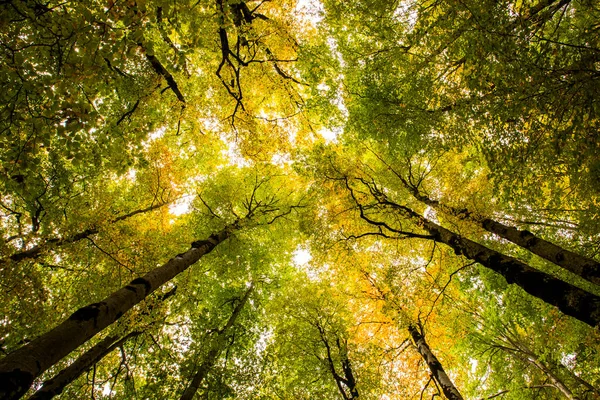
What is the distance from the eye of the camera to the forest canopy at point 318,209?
407cm

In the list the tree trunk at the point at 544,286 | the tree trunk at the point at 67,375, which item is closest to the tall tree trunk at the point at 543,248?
the tree trunk at the point at 544,286

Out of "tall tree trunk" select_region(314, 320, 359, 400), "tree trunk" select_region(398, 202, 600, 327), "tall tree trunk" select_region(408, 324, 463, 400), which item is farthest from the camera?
"tall tree trunk" select_region(314, 320, 359, 400)

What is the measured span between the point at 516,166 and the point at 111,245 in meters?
8.14

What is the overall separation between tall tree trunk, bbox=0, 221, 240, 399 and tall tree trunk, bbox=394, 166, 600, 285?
6323 mm

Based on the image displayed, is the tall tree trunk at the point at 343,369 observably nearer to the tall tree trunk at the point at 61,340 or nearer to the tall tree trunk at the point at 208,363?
the tall tree trunk at the point at 208,363

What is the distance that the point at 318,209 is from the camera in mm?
9320

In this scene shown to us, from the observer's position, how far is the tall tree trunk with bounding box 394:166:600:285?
421 centimetres

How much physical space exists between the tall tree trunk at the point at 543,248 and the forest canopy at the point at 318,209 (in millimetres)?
44

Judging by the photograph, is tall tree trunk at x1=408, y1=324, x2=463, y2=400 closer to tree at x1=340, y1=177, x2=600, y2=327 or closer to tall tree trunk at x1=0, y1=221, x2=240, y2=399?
tree at x1=340, y1=177, x2=600, y2=327

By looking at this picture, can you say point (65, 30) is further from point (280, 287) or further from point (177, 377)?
point (280, 287)

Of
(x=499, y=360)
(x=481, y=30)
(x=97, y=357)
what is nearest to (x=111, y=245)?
(x=97, y=357)

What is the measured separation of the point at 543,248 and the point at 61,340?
689cm

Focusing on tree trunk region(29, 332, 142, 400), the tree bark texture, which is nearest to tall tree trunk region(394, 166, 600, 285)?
the tree bark texture

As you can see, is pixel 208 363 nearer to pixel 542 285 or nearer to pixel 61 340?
pixel 61 340
